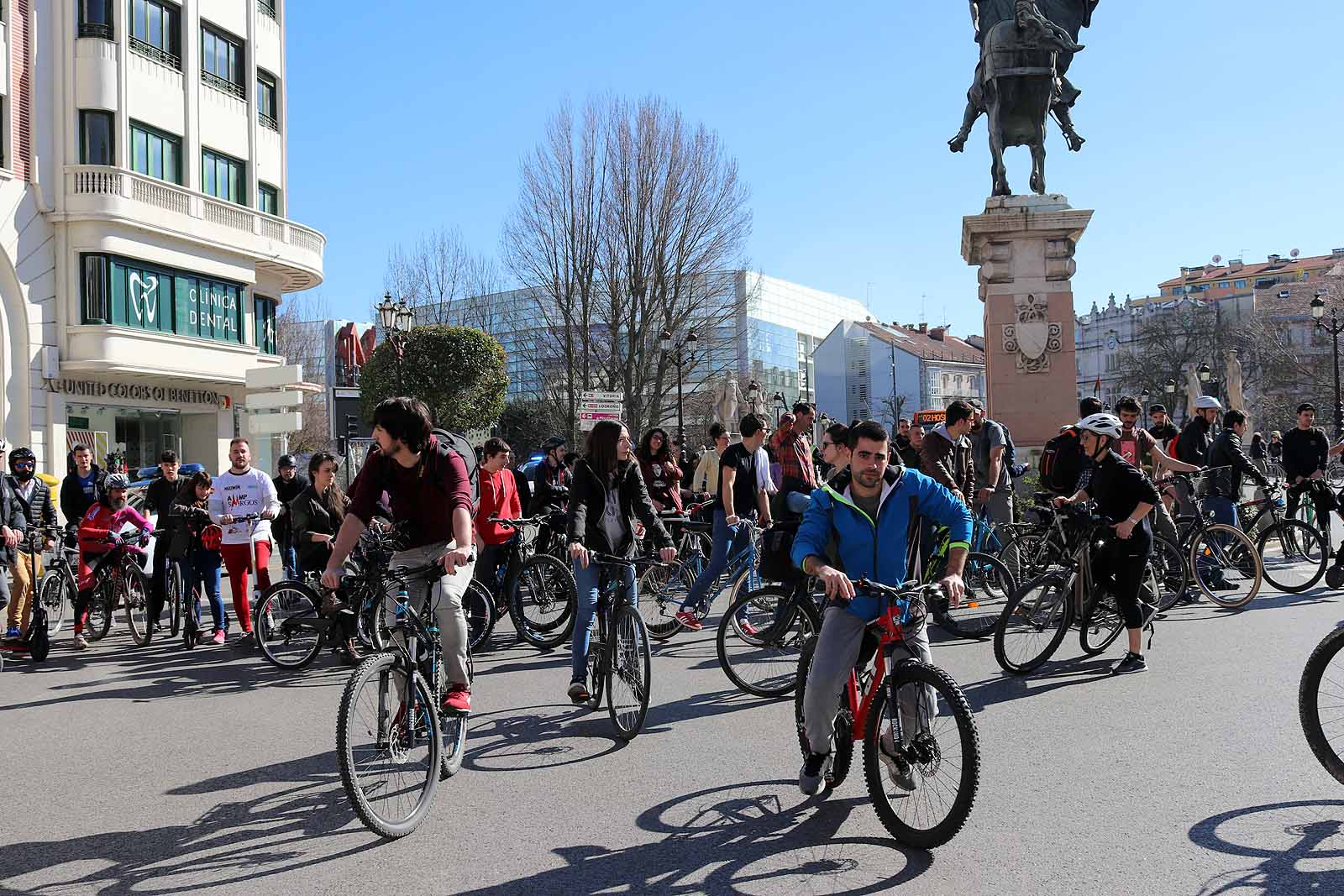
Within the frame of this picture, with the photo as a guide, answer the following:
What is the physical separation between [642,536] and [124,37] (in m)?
24.5

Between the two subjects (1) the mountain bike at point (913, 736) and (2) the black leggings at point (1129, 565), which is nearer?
(1) the mountain bike at point (913, 736)

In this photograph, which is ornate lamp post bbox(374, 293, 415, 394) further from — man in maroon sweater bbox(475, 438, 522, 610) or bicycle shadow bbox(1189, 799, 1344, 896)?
bicycle shadow bbox(1189, 799, 1344, 896)

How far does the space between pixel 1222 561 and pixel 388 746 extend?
8735mm

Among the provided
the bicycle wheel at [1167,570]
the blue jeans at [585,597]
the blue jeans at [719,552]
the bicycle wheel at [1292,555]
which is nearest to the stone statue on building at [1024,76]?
the bicycle wheel at [1292,555]

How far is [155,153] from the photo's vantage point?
2770cm

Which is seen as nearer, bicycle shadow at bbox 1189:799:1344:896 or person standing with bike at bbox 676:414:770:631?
bicycle shadow at bbox 1189:799:1344:896

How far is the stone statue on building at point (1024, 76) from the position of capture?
18109 mm

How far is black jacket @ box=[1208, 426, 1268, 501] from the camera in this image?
12258mm

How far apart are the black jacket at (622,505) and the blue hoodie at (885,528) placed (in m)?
2.29

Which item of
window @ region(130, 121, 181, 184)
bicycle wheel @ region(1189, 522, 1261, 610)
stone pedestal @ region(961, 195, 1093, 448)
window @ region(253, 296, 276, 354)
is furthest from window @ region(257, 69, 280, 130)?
bicycle wheel @ region(1189, 522, 1261, 610)

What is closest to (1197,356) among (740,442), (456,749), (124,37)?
(124,37)

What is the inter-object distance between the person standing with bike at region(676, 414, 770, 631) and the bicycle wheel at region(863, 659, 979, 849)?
16.7ft

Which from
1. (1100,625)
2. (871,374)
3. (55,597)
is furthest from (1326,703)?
(871,374)

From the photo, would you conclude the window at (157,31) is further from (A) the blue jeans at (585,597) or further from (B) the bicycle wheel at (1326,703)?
(B) the bicycle wheel at (1326,703)
